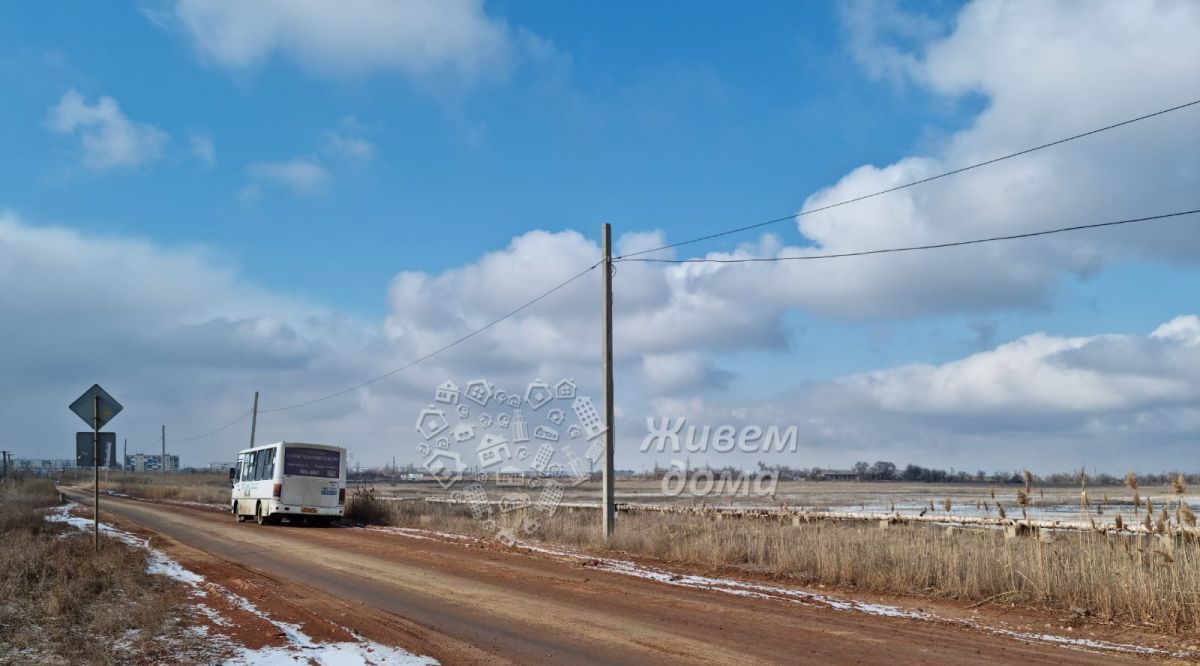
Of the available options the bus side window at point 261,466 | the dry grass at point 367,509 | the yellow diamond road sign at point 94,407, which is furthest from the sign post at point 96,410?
the dry grass at point 367,509

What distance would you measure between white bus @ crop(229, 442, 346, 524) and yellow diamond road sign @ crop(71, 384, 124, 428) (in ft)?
38.1

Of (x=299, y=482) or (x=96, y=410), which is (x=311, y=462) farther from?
(x=96, y=410)

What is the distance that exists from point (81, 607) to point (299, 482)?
1889 cm

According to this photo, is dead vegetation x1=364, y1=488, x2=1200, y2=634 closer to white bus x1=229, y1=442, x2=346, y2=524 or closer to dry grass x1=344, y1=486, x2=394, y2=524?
white bus x1=229, y1=442, x2=346, y2=524

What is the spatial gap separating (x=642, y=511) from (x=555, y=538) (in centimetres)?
818

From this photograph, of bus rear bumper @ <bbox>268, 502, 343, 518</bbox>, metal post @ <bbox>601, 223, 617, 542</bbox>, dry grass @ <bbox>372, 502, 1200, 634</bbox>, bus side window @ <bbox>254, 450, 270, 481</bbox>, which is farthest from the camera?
bus side window @ <bbox>254, 450, 270, 481</bbox>

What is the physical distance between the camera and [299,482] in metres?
29.2

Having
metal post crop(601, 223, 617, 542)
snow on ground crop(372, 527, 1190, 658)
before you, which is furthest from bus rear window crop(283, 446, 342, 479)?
metal post crop(601, 223, 617, 542)

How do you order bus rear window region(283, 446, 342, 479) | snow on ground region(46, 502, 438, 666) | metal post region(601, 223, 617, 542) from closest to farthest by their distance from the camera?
snow on ground region(46, 502, 438, 666)
metal post region(601, 223, 617, 542)
bus rear window region(283, 446, 342, 479)

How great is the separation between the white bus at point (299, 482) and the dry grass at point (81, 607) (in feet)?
37.7

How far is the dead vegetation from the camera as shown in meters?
10.1

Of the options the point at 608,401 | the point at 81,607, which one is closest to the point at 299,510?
the point at 608,401

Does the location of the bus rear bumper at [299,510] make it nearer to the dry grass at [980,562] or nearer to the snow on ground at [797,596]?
the snow on ground at [797,596]

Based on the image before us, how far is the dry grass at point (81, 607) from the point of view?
8320 mm
